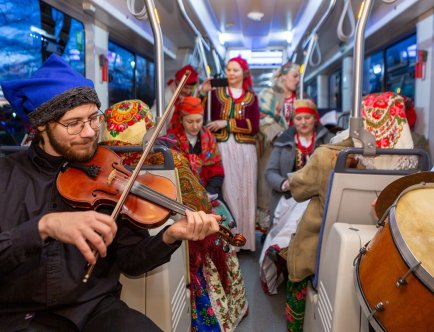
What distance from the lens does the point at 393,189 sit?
4.99 ft

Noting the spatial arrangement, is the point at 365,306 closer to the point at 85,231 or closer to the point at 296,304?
the point at 85,231

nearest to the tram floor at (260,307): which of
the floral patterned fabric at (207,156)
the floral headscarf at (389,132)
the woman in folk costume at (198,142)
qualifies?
the woman in folk costume at (198,142)

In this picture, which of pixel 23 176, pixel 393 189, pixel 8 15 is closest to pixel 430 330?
pixel 393 189

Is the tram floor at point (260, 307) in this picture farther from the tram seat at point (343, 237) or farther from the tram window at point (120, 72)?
the tram window at point (120, 72)

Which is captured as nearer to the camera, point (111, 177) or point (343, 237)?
point (111, 177)

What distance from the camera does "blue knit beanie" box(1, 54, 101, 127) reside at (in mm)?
1372

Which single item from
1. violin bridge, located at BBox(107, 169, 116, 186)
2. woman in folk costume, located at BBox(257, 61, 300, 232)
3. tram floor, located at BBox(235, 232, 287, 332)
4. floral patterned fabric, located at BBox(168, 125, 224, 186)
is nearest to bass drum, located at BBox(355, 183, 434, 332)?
violin bridge, located at BBox(107, 169, 116, 186)

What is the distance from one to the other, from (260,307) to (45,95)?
6.95 ft

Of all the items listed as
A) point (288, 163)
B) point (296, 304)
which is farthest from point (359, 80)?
point (288, 163)

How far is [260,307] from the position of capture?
9.23 ft

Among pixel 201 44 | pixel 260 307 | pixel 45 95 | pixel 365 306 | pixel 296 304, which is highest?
pixel 201 44

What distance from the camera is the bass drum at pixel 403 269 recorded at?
3.53 ft

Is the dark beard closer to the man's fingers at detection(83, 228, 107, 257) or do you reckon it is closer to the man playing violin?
the man playing violin

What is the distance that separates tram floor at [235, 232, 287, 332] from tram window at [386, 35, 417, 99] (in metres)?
2.28
